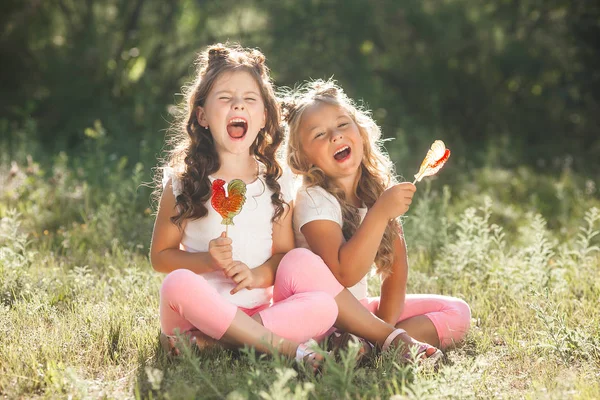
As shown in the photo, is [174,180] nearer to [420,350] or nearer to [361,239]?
[361,239]

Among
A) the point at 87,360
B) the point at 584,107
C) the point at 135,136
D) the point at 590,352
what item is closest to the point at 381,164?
the point at 590,352

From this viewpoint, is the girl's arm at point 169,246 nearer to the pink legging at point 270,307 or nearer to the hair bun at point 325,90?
the pink legging at point 270,307

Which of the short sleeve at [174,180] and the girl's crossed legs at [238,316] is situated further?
the short sleeve at [174,180]

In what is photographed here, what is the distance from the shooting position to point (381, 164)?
3.37 meters

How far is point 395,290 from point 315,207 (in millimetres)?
487

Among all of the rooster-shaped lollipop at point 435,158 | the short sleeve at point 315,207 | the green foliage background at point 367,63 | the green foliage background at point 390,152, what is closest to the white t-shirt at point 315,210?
the short sleeve at point 315,207

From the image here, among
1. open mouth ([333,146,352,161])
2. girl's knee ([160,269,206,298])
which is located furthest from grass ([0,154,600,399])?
open mouth ([333,146,352,161])

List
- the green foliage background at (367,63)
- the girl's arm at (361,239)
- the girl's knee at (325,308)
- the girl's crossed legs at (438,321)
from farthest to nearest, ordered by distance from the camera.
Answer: the green foliage background at (367,63), the girl's crossed legs at (438,321), the girl's arm at (361,239), the girl's knee at (325,308)

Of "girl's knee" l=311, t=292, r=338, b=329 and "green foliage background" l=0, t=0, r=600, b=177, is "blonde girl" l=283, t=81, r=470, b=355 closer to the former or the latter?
"girl's knee" l=311, t=292, r=338, b=329

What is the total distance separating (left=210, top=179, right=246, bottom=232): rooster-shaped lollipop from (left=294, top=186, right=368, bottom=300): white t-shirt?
410 millimetres

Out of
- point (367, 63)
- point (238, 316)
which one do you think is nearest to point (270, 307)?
point (238, 316)

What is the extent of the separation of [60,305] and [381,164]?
1489 millimetres

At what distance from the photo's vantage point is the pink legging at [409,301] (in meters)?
2.85

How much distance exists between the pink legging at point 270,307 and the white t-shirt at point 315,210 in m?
0.24
